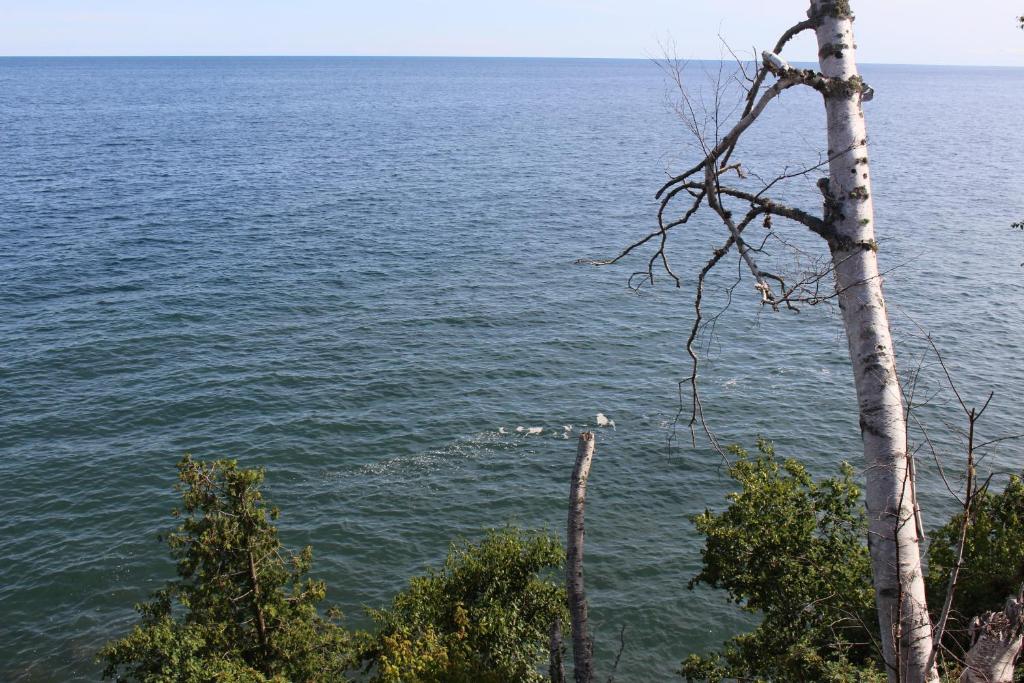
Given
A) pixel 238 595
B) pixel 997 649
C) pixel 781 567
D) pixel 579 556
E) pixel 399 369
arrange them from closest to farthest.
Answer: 1. pixel 997 649
2. pixel 579 556
3. pixel 781 567
4. pixel 238 595
5. pixel 399 369

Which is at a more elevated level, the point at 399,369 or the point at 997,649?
the point at 997,649

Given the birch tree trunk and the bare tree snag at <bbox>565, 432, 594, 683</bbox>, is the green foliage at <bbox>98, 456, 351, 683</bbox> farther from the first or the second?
the birch tree trunk

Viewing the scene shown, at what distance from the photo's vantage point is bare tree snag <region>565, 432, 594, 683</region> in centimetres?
1412

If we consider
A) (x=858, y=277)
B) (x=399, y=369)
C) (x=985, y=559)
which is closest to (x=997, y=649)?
(x=858, y=277)

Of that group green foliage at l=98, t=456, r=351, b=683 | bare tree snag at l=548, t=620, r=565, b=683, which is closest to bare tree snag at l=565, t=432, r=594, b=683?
bare tree snag at l=548, t=620, r=565, b=683

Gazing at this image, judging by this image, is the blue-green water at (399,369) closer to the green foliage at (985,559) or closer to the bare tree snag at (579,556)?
the bare tree snag at (579,556)

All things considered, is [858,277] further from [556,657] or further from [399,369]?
[399,369]

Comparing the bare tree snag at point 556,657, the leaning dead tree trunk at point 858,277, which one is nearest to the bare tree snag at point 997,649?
the leaning dead tree trunk at point 858,277

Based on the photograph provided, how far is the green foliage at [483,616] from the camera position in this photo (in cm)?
1812

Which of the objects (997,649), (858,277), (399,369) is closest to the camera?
(858,277)

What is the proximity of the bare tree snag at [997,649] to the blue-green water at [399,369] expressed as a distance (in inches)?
131

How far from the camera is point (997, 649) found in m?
8.08

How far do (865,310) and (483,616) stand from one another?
52.9ft

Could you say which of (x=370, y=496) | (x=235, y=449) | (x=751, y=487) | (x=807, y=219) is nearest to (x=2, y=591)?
(x=235, y=449)
